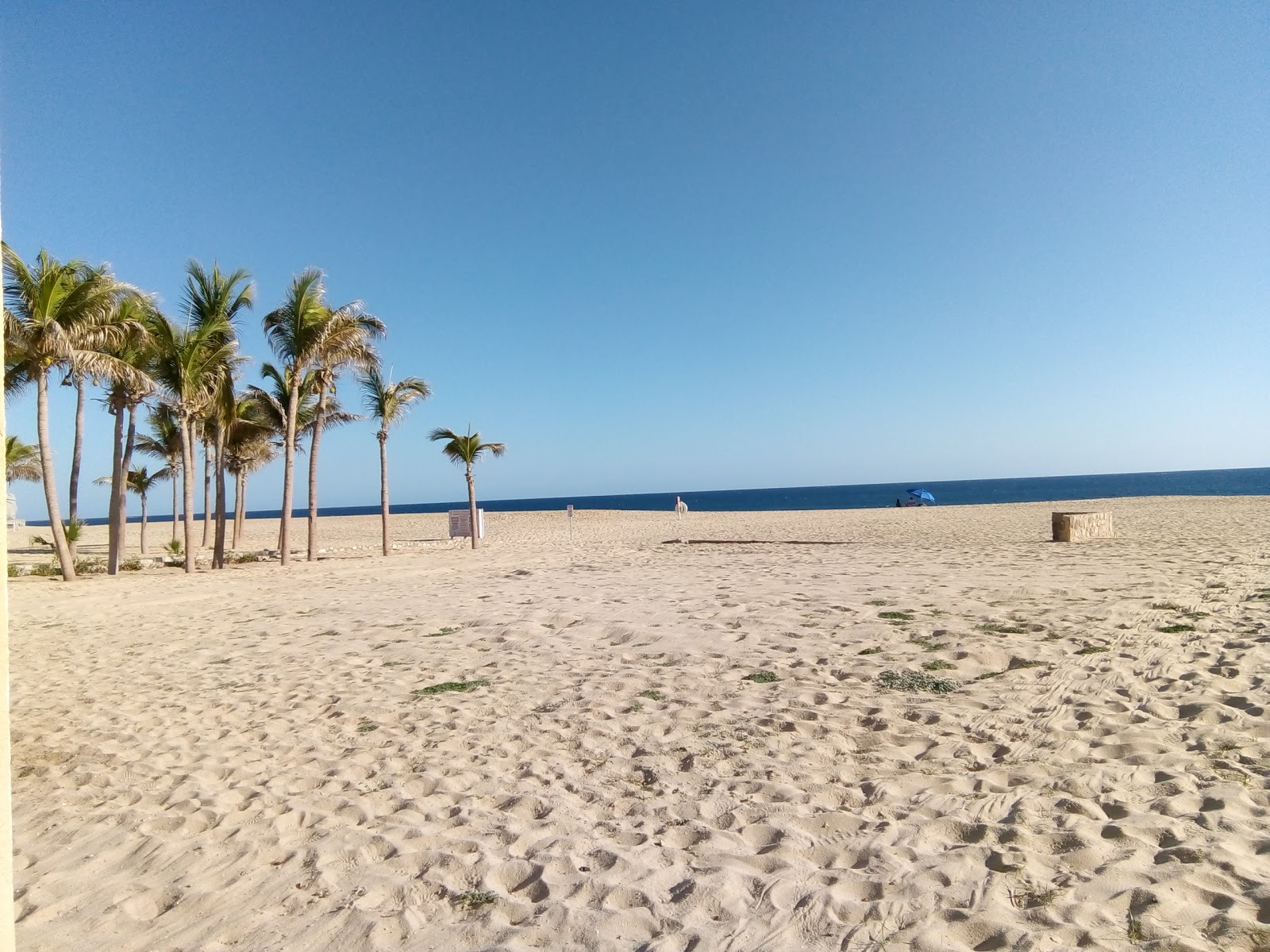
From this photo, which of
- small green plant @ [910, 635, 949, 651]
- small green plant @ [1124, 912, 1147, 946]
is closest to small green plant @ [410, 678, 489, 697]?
small green plant @ [910, 635, 949, 651]

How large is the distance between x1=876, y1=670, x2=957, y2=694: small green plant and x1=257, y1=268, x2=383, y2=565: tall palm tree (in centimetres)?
1627

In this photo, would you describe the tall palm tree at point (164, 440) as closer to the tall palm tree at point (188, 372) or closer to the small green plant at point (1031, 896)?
the tall palm tree at point (188, 372)

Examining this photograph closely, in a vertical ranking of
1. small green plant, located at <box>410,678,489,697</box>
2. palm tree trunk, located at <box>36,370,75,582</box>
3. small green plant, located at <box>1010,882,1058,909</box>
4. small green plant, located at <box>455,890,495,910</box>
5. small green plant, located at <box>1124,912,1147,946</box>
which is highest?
palm tree trunk, located at <box>36,370,75,582</box>

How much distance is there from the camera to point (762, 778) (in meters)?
4.99

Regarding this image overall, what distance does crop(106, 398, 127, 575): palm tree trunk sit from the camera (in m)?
18.0

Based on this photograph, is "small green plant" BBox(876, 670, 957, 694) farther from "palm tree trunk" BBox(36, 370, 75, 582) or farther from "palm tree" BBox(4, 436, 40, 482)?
"palm tree" BBox(4, 436, 40, 482)

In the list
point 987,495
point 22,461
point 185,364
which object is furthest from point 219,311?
point 987,495

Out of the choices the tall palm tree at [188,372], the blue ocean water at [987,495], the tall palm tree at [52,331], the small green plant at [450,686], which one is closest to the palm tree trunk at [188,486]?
the tall palm tree at [188,372]

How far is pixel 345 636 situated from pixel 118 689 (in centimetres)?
236

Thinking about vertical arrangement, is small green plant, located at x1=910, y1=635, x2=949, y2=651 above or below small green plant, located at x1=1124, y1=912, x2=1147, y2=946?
above

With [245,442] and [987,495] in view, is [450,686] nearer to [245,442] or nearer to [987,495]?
[245,442]

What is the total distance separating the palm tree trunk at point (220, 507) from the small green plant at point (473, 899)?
17786mm

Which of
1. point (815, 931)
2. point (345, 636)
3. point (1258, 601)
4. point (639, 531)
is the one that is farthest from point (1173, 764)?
point (639, 531)

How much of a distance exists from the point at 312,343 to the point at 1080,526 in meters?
17.4
